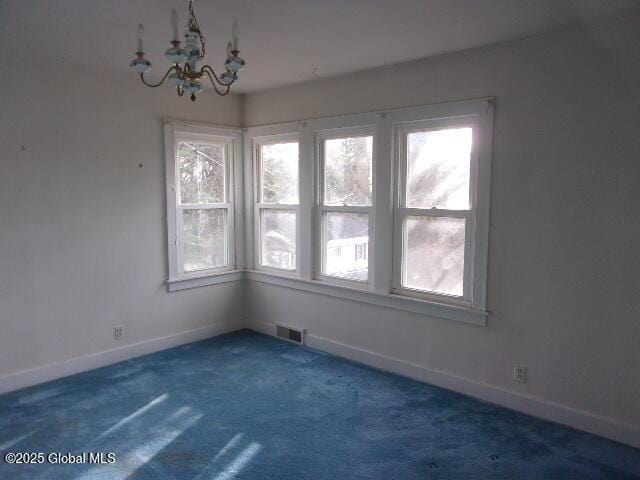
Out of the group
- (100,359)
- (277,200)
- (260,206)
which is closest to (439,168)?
(277,200)

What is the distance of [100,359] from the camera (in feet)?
13.3

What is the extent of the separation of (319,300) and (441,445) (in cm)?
193

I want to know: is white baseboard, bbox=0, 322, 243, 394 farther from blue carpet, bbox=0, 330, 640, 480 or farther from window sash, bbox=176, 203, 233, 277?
window sash, bbox=176, 203, 233, 277

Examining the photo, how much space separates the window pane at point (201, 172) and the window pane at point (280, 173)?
1.45ft

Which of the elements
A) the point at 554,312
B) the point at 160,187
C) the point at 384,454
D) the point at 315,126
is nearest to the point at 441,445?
the point at 384,454

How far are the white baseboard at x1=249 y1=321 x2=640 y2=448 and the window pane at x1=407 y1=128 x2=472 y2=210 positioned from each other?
1.30 m

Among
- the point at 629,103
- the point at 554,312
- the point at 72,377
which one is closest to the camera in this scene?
the point at 629,103

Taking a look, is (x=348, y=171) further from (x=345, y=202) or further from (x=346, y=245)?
(x=346, y=245)

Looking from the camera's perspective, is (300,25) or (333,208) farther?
(333,208)

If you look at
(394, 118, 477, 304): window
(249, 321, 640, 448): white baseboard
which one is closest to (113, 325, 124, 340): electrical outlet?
(249, 321, 640, 448): white baseboard

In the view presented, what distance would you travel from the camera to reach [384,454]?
2.75m

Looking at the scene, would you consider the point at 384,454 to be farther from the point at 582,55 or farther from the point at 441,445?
the point at 582,55

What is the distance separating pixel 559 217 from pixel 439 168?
943 millimetres

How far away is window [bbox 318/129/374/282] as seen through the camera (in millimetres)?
4105
